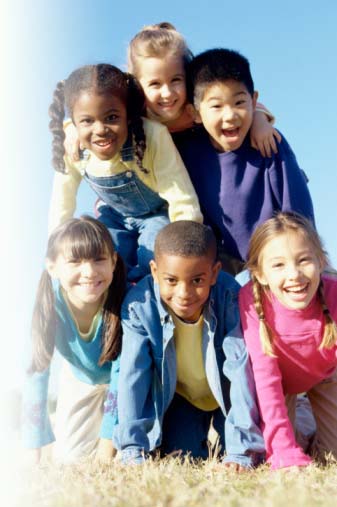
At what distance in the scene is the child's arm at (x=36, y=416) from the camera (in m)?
4.92

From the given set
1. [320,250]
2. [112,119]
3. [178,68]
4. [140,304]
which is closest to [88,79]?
[112,119]

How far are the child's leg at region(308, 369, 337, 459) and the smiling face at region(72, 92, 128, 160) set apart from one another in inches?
95.7

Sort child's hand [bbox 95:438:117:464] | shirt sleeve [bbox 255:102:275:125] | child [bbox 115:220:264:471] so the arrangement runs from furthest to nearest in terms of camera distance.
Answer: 1. shirt sleeve [bbox 255:102:275:125]
2. child's hand [bbox 95:438:117:464]
3. child [bbox 115:220:264:471]

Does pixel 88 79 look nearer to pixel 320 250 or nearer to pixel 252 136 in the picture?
pixel 252 136

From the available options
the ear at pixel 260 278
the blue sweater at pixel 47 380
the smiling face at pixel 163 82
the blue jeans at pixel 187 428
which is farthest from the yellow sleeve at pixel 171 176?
the blue jeans at pixel 187 428

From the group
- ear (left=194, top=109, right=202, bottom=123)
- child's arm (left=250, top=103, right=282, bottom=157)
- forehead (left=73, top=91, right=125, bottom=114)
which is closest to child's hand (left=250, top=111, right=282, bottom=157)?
child's arm (left=250, top=103, right=282, bottom=157)

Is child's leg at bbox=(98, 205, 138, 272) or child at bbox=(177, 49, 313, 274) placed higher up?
child at bbox=(177, 49, 313, 274)

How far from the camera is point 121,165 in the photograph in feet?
16.9

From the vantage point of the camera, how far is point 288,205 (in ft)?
17.0

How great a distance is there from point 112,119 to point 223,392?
2104mm

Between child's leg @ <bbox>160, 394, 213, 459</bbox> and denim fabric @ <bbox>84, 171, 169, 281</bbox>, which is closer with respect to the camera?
child's leg @ <bbox>160, 394, 213, 459</bbox>

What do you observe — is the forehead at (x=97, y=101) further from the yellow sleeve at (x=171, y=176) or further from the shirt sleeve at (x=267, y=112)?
the shirt sleeve at (x=267, y=112)

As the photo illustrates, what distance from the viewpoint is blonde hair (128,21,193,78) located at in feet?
A: 17.1

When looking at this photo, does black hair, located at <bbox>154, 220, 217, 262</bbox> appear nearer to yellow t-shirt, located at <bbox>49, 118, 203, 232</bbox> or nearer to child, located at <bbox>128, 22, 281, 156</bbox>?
yellow t-shirt, located at <bbox>49, 118, 203, 232</bbox>
